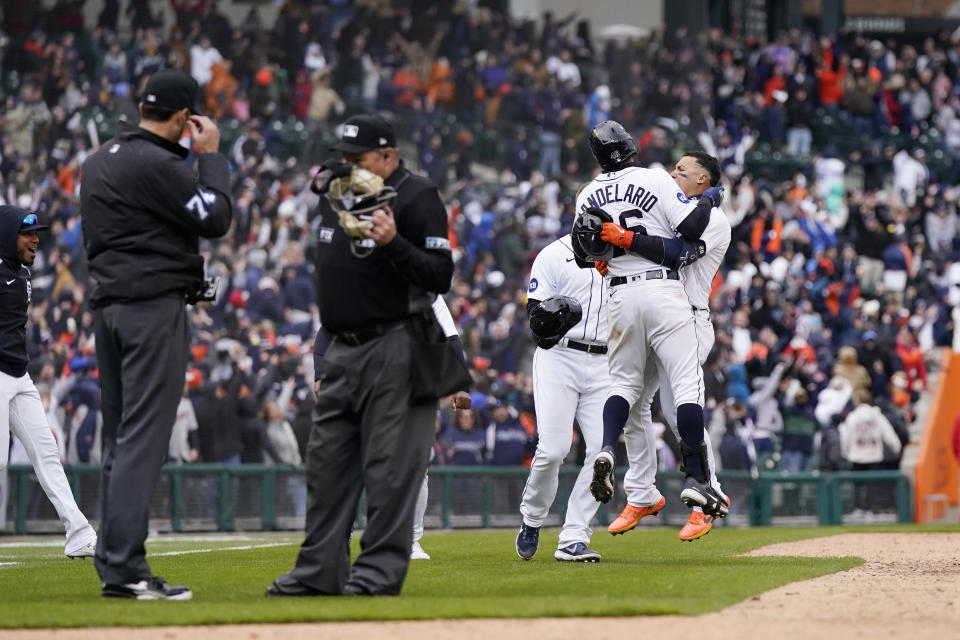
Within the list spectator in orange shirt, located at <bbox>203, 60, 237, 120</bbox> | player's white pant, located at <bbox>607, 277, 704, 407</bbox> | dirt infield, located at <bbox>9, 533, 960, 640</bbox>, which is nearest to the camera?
dirt infield, located at <bbox>9, 533, 960, 640</bbox>

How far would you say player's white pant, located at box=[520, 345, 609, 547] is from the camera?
33.6 feet

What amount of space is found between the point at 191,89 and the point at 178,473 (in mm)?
10965

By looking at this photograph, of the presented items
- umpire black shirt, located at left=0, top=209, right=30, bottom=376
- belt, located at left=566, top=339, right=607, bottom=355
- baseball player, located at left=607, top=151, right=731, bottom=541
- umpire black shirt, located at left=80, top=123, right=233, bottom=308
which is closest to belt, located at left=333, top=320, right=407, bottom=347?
umpire black shirt, located at left=80, top=123, right=233, bottom=308

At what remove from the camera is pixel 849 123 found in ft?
112

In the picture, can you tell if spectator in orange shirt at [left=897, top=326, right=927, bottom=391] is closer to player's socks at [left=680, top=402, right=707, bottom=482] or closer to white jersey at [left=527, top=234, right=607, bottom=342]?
white jersey at [left=527, top=234, right=607, bottom=342]

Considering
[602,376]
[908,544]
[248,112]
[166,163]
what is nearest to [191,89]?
[166,163]

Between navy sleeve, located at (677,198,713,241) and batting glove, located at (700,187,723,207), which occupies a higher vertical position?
batting glove, located at (700,187,723,207)

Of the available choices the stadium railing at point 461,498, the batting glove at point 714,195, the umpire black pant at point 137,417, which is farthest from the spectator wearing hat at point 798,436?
the umpire black pant at point 137,417

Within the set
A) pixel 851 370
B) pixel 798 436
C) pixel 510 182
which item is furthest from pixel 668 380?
pixel 510 182

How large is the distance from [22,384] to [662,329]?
408 centimetres

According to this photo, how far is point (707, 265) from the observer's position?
32.5 ft

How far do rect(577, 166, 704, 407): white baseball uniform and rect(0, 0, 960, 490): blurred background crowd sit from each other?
32.0 ft

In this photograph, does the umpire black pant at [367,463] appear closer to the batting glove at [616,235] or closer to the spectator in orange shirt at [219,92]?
the batting glove at [616,235]

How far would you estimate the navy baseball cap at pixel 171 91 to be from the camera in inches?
296
